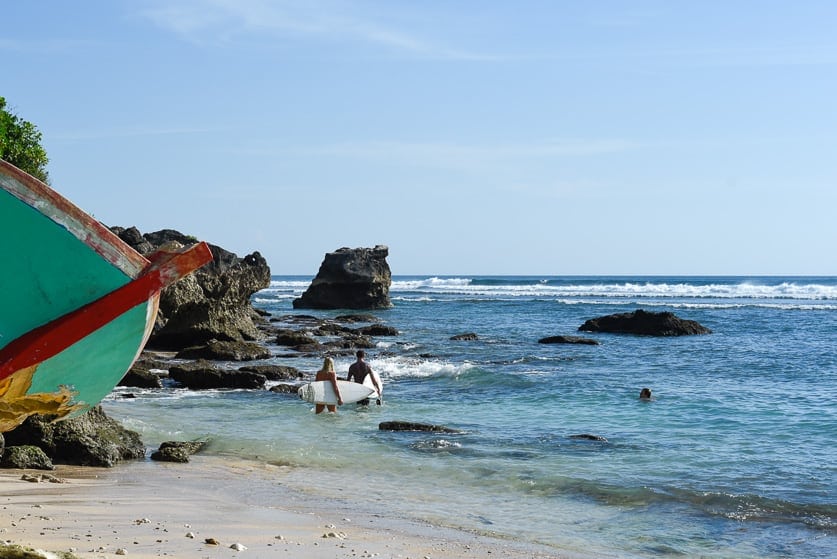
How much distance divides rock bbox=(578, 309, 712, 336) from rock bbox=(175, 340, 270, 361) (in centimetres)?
1926

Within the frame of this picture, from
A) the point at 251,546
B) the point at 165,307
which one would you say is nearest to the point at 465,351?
the point at 165,307

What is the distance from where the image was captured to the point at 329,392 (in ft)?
59.8

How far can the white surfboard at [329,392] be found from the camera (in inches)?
718

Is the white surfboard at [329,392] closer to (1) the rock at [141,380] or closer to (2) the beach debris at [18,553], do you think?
(1) the rock at [141,380]

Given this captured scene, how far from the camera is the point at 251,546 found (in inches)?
308

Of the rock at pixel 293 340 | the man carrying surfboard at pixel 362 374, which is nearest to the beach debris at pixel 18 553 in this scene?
the man carrying surfboard at pixel 362 374

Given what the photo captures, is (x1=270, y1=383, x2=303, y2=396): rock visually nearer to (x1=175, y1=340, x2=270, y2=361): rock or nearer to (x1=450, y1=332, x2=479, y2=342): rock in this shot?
(x1=175, y1=340, x2=270, y2=361): rock

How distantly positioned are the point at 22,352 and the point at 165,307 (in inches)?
986

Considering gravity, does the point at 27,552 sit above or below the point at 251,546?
above

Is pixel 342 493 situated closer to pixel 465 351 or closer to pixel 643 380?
pixel 643 380

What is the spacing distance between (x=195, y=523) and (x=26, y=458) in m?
3.11

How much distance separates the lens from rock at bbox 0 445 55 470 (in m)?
10.4

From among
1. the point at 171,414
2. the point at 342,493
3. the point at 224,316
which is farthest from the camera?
the point at 224,316

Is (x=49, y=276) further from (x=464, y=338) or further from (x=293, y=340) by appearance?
(x=464, y=338)
